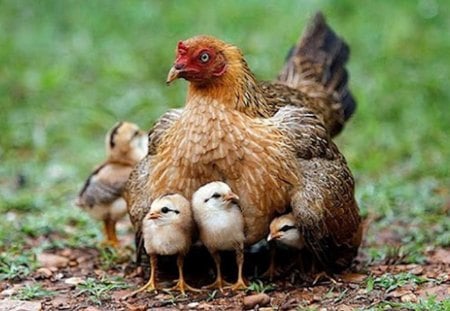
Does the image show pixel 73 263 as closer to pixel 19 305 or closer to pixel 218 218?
pixel 19 305

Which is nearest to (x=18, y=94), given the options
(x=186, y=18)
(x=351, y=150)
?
(x=186, y=18)

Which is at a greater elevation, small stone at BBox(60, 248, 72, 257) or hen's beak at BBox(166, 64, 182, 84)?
hen's beak at BBox(166, 64, 182, 84)

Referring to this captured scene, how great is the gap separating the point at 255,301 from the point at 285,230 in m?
0.42

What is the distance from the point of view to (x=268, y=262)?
6.59m

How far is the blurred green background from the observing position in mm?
8109

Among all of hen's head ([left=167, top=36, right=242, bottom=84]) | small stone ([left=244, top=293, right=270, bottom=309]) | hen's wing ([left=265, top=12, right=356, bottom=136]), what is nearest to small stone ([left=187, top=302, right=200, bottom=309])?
small stone ([left=244, top=293, right=270, bottom=309])

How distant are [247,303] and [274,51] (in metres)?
6.29

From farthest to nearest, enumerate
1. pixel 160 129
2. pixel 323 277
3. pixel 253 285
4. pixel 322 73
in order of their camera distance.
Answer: pixel 322 73
pixel 160 129
pixel 323 277
pixel 253 285

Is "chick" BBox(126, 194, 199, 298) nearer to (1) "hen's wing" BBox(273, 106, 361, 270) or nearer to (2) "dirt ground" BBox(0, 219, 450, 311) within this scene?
(2) "dirt ground" BBox(0, 219, 450, 311)

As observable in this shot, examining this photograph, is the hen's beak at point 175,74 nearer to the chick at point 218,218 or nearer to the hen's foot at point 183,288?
the chick at point 218,218

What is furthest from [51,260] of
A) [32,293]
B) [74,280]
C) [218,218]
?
[218,218]

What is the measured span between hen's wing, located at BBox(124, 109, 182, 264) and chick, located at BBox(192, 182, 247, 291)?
1.19 ft

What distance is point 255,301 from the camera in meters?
5.82

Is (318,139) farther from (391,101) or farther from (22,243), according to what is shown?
(391,101)
